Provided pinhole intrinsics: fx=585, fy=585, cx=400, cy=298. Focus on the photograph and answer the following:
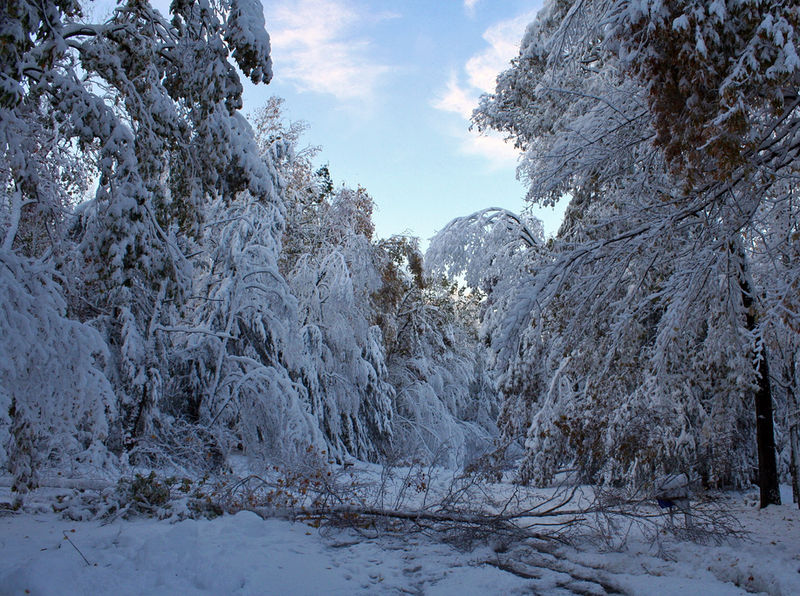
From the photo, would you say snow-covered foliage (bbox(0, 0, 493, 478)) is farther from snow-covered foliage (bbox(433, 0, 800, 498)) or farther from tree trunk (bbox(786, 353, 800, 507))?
tree trunk (bbox(786, 353, 800, 507))

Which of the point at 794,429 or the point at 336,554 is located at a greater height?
the point at 794,429

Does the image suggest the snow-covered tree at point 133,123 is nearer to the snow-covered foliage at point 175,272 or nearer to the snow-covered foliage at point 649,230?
the snow-covered foliage at point 175,272

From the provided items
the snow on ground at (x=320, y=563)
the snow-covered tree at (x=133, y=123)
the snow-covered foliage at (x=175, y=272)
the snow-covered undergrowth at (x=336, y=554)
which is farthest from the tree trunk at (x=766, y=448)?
the snow-covered tree at (x=133, y=123)

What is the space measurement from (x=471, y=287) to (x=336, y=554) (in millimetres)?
5108

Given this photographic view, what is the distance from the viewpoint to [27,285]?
16.7ft

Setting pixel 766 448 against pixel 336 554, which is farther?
pixel 766 448

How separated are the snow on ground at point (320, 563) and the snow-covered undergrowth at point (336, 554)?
0.04ft

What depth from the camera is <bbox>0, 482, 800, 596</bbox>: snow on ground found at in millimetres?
3949

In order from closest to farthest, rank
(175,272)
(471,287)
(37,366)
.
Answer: (37,366) → (175,272) → (471,287)

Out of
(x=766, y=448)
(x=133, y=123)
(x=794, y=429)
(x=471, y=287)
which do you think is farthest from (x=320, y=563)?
(x=794, y=429)

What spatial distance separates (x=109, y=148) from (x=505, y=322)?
4.21 m

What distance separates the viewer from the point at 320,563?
16.1 ft

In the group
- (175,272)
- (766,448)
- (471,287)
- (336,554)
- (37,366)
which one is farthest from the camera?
(766,448)

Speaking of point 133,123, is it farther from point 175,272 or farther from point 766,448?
point 766,448
